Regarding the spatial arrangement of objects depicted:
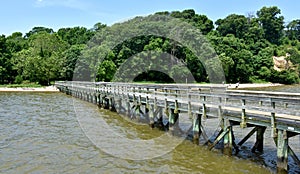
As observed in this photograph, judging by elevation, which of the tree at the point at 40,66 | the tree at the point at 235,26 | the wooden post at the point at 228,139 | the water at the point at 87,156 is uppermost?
the tree at the point at 235,26

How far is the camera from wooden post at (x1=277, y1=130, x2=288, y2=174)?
9758 millimetres

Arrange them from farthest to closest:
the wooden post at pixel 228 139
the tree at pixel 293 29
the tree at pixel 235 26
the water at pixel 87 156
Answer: the tree at pixel 293 29, the tree at pixel 235 26, the wooden post at pixel 228 139, the water at pixel 87 156

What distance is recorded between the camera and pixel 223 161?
38.7ft

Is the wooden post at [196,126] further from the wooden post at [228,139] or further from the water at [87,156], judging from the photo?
the wooden post at [228,139]

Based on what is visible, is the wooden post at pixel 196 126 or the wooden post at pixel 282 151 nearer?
the wooden post at pixel 282 151

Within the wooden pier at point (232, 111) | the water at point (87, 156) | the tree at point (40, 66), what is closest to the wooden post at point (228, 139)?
the wooden pier at point (232, 111)

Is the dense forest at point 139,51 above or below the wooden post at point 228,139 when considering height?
above

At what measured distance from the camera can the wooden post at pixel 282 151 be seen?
9.76 m

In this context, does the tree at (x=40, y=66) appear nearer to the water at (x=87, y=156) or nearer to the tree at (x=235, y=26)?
the water at (x=87, y=156)

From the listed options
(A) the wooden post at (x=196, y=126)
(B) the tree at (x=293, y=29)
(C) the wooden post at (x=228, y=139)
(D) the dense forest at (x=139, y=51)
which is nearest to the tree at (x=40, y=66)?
(D) the dense forest at (x=139, y=51)

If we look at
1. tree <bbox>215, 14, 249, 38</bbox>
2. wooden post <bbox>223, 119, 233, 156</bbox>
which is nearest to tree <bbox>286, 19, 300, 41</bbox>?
tree <bbox>215, 14, 249, 38</bbox>

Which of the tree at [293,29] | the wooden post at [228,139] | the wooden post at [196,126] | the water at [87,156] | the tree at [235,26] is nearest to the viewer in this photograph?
the water at [87,156]

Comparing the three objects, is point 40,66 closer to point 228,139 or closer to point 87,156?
point 87,156

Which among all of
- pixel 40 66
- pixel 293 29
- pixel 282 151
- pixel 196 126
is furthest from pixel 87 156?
pixel 293 29
